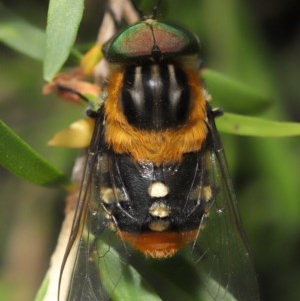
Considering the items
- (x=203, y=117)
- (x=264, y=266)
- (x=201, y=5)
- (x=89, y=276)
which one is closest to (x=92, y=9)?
(x=201, y=5)

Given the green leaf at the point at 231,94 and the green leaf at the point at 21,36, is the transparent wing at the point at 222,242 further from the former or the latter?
the green leaf at the point at 21,36

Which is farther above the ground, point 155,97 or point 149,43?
point 149,43

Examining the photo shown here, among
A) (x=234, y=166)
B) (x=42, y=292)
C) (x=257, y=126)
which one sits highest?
(x=257, y=126)

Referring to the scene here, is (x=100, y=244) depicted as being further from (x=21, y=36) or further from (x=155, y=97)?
(x=21, y=36)

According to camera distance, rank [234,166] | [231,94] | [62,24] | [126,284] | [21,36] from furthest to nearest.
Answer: [234,166] → [231,94] → [21,36] → [126,284] → [62,24]

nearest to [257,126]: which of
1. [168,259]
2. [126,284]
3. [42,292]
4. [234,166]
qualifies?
[168,259]

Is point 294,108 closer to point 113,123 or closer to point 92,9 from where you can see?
point 92,9
